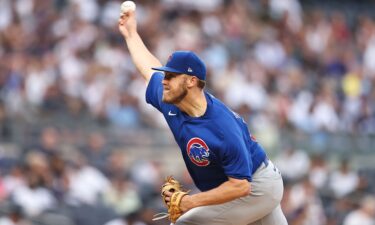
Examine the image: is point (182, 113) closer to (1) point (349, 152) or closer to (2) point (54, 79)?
(2) point (54, 79)

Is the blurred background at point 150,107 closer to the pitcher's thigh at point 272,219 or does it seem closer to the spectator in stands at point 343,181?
the spectator in stands at point 343,181

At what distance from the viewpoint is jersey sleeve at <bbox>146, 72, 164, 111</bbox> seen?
7.12 meters

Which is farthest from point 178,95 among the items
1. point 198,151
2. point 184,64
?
point 198,151

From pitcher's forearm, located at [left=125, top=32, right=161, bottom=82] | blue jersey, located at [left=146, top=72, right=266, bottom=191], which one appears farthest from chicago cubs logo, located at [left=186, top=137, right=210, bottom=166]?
pitcher's forearm, located at [left=125, top=32, right=161, bottom=82]

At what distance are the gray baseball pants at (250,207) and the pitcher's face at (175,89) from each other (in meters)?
0.69

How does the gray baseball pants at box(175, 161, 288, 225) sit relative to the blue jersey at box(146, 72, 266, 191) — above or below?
below

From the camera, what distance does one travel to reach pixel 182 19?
17344 mm

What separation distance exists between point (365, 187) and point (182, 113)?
8.02 metres

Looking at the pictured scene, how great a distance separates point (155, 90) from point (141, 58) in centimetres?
38

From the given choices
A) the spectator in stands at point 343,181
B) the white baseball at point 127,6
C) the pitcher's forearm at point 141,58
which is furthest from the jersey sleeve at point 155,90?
the spectator in stands at point 343,181

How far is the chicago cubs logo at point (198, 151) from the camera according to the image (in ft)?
21.6

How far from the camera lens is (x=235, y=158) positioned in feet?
21.5

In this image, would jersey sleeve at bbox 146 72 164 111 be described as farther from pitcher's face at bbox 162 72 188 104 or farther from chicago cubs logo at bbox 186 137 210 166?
chicago cubs logo at bbox 186 137 210 166

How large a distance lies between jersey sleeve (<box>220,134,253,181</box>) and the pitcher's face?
1.23 ft
